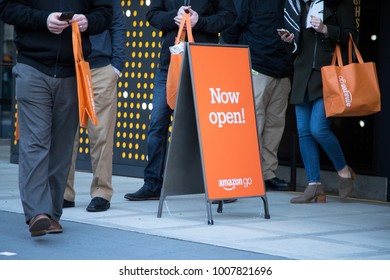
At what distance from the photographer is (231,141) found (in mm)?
7367

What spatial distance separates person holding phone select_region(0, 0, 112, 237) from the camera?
631 centimetres

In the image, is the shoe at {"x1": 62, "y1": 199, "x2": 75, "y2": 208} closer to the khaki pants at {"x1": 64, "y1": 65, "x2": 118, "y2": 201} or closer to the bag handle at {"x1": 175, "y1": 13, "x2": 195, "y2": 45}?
the khaki pants at {"x1": 64, "y1": 65, "x2": 118, "y2": 201}

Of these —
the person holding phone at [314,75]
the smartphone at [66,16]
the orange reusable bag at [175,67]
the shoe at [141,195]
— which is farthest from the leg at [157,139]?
the smartphone at [66,16]

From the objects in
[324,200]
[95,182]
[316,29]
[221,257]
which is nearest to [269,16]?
[316,29]

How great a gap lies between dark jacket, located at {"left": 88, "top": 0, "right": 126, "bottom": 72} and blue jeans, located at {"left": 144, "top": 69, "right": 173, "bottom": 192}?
1.51 feet

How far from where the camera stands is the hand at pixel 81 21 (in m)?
6.45

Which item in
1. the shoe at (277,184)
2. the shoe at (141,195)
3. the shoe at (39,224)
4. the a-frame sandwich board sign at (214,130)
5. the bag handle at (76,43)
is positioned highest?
the bag handle at (76,43)

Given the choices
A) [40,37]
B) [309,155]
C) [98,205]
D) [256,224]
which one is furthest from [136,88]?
[40,37]

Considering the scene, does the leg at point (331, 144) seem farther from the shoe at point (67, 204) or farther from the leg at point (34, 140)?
the leg at point (34, 140)

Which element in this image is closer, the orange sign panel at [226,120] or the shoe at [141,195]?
the orange sign panel at [226,120]

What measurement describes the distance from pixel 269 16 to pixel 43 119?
3548mm

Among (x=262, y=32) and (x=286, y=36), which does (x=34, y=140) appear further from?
(x=262, y=32)

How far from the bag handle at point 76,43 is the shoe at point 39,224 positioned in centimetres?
105

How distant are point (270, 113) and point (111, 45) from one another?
2.12m
